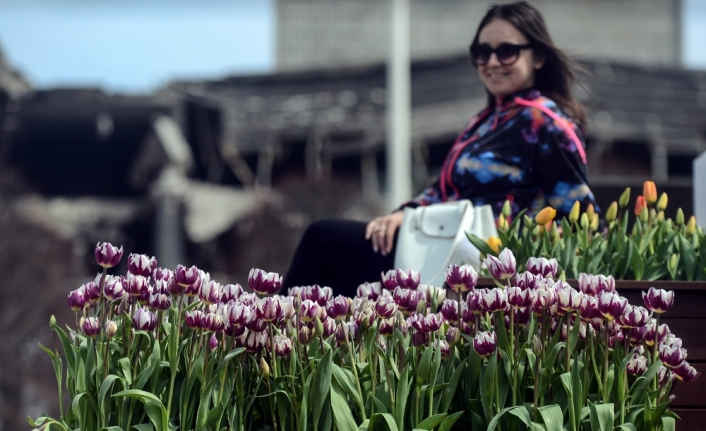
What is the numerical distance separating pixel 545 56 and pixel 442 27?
31.4 m

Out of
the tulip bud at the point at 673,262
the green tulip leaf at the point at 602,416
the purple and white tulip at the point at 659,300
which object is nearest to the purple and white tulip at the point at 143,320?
the green tulip leaf at the point at 602,416

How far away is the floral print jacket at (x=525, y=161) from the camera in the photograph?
310 centimetres

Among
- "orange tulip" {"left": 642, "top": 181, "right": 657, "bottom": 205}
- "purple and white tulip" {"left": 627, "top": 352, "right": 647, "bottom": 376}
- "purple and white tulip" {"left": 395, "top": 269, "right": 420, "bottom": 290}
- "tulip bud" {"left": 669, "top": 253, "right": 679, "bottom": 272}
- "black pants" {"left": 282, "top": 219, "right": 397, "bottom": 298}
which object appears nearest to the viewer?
"purple and white tulip" {"left": 627, "top": 352, "right": 647, "bottom": 376}

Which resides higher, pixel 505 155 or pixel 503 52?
pixel 503 52

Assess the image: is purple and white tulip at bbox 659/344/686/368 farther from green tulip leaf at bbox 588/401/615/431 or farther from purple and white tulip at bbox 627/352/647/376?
green tulip leaf at bbox 588/401/615/431

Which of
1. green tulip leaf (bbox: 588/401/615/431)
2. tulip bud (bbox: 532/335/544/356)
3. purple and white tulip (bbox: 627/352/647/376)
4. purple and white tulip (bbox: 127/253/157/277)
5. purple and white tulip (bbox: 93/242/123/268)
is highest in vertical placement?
purple and white tulip (bbox: 93/242/123/268)

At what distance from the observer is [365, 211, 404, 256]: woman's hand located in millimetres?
3121

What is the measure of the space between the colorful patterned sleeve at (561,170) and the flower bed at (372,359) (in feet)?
3.71

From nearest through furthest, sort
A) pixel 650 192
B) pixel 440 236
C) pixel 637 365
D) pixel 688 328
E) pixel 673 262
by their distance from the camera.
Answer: pixel 637 365 → pixel 688 328 → pixel 673 262 → pixel 650 192 → pixel 440 236

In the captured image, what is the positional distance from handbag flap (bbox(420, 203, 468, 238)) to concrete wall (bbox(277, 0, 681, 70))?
31.1 meters

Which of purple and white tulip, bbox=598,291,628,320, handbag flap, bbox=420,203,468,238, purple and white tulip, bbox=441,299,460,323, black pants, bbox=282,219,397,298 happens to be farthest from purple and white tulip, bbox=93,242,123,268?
black pants, bbox=282,219,397,298

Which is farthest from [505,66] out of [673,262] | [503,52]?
[673,262]

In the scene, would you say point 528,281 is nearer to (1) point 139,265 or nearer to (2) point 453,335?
(2) point 453,335

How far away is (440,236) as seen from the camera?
9.46ft
